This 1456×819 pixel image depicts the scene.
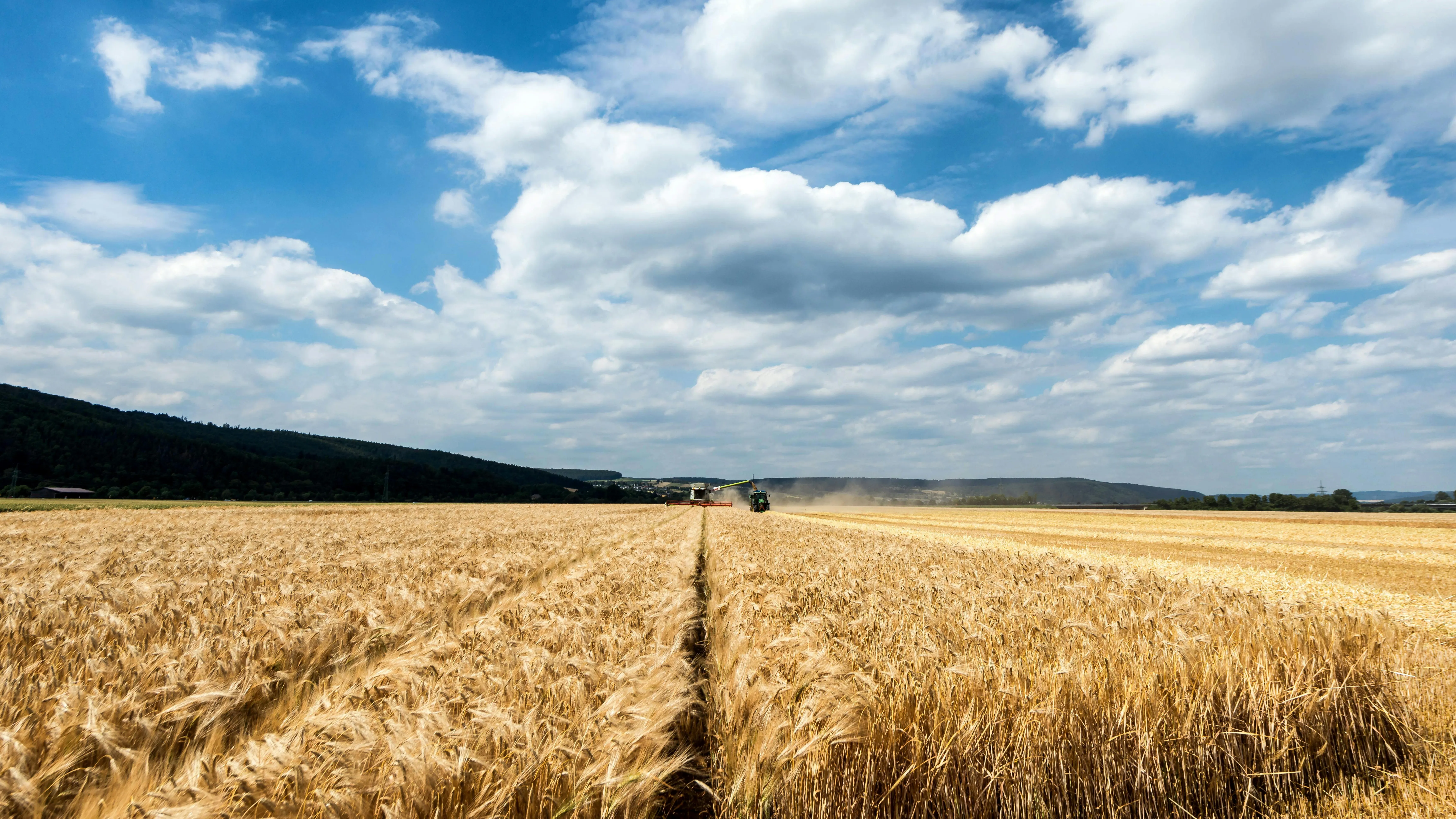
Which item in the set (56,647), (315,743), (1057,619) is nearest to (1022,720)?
(1057,619)

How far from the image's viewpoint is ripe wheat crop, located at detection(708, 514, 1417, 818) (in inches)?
113

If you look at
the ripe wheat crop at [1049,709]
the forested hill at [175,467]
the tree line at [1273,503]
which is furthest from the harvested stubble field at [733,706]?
the forested hill at [175,467]

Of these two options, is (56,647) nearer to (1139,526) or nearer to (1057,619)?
(1057,619)

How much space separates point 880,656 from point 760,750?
114 centimetres

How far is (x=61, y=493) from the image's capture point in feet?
284

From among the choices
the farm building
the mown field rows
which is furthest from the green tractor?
the farm building

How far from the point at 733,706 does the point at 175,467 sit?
12921cm

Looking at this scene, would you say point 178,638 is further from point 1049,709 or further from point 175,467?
point 175,467

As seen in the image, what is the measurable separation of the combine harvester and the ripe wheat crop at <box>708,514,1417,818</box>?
176 ft

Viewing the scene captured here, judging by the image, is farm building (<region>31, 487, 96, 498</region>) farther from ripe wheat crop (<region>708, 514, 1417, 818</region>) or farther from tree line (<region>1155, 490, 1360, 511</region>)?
tree line (<region>1155, 490, 1360, 511</region>)

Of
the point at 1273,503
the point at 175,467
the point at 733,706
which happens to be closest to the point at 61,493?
the point at 175,467

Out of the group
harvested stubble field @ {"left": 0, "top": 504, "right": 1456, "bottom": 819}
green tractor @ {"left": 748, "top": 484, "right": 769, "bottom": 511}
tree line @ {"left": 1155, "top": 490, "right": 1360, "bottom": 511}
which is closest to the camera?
harvested stubble field @ {"left": 0, "top": 504, "right": 1456, "bottom": 819}

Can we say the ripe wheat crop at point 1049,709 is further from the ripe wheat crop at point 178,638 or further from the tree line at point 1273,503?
the tree line at point 1273,503

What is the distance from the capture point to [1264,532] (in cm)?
2675
